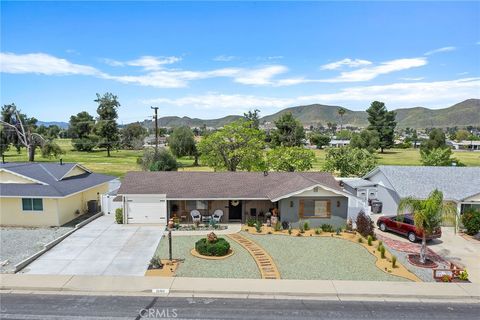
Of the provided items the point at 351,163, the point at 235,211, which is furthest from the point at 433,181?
the point at 351,163

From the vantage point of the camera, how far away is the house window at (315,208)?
25.8m

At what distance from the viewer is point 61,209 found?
26.2 m

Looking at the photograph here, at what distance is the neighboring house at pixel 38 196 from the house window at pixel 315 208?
1731cm

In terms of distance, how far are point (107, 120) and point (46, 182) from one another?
7548cm

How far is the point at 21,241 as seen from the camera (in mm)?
22438

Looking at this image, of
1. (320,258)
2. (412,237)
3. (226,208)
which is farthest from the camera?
(226,208)

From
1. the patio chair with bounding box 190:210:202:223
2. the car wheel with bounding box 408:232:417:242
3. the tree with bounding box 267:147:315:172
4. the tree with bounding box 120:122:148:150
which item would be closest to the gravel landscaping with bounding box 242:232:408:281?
the patio chair with bounding box 190:210:202:223

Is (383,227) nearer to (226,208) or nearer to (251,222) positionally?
(251,222)

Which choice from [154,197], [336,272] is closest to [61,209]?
[154,197]

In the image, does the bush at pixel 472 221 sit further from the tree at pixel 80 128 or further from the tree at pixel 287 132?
the tree at pixel 80 128

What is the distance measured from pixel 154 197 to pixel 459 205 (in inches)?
901

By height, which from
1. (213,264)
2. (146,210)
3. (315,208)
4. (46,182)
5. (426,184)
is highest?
(46,182)

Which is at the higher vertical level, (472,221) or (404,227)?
(472,221)

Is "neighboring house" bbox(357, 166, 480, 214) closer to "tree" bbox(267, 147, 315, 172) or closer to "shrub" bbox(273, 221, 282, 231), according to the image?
"shrub" bbox(273, 221, 282, 231)
